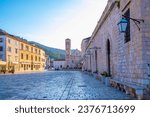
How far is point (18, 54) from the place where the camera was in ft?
199

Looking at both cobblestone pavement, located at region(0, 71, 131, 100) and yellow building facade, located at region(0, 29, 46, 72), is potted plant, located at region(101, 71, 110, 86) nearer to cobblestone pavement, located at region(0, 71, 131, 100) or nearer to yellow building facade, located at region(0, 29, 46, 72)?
cobblestone pavement, located at region(0, 71, 131, 100)

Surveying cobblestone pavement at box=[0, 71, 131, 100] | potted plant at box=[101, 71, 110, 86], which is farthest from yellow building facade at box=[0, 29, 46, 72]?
potted plant at box=[101, 71, 110, 86]

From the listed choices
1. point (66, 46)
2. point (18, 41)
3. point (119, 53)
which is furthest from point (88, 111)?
point (66, 46)

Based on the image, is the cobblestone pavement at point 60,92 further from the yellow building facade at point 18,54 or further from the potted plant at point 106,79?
the yellow building facade at point 18,54

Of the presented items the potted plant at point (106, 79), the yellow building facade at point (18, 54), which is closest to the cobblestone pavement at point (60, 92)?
the potted plant at point (106, 79)

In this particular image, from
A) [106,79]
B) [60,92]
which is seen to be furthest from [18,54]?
[60,92]

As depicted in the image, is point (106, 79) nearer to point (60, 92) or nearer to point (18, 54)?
point (60, 92)

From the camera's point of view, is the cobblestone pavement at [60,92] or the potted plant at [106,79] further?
the potted plant at [106,79]

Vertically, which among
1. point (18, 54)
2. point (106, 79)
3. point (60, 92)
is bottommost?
point (60, 92)

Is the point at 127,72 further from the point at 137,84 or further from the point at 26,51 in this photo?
the point at 26,51

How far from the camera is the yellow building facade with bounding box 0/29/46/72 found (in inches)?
2020

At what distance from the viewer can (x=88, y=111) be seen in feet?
18.3

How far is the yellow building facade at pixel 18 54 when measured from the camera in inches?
2020

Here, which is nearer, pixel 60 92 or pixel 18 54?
pixel 60 92
